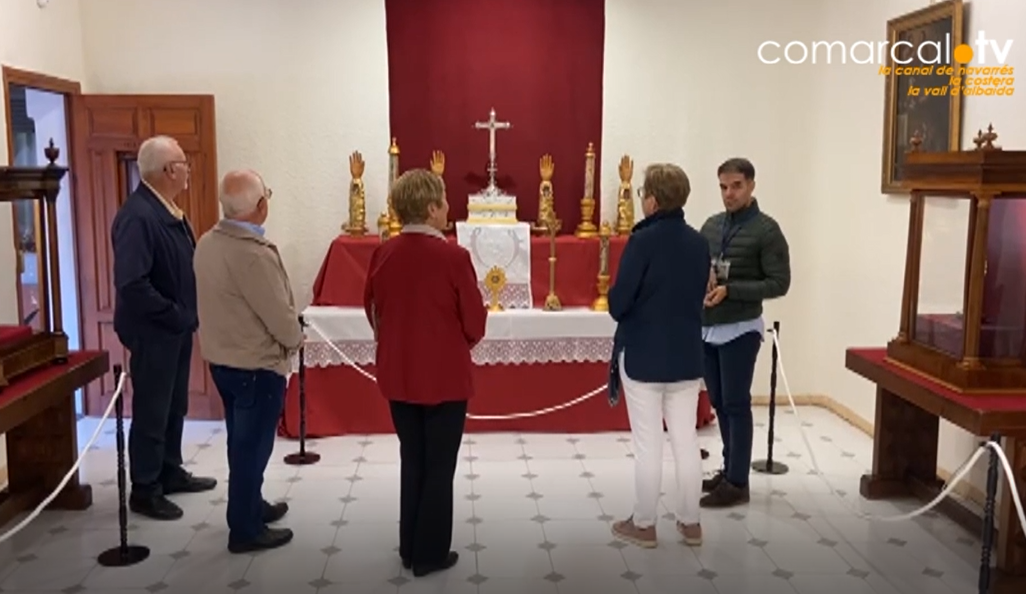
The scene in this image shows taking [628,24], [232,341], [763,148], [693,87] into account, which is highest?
[628,24]

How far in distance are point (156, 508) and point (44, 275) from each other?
1.15 m

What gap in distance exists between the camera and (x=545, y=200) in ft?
20.1

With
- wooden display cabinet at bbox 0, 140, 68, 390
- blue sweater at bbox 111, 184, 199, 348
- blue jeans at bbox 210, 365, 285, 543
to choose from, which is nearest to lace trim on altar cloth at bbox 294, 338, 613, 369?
blue sweater at bbox 111, 184, 199, 348

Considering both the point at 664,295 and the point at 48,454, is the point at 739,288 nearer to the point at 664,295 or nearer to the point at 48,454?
the point at 664,295

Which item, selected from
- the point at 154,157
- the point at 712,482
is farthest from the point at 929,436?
the point at 154,157

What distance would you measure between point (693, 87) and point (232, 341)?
12.4 ft

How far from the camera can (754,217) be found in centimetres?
428

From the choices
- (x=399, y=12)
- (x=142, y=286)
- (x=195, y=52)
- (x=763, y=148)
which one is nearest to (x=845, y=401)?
(x=763, y=148)

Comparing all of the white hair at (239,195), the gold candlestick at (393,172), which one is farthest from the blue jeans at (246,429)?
the gold candlestick at (393,172)

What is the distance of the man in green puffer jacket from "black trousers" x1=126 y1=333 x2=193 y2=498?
2389 millimetres

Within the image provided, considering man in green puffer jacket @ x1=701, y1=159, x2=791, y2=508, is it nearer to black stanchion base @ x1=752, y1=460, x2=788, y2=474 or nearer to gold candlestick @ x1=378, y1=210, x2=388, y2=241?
black stanchion base @ x1=752, y1=460, x2=788, y2=474

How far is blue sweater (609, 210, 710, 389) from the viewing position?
362 cm

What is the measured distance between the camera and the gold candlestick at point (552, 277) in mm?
5711

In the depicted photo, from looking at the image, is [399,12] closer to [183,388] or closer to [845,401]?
[183,388]
